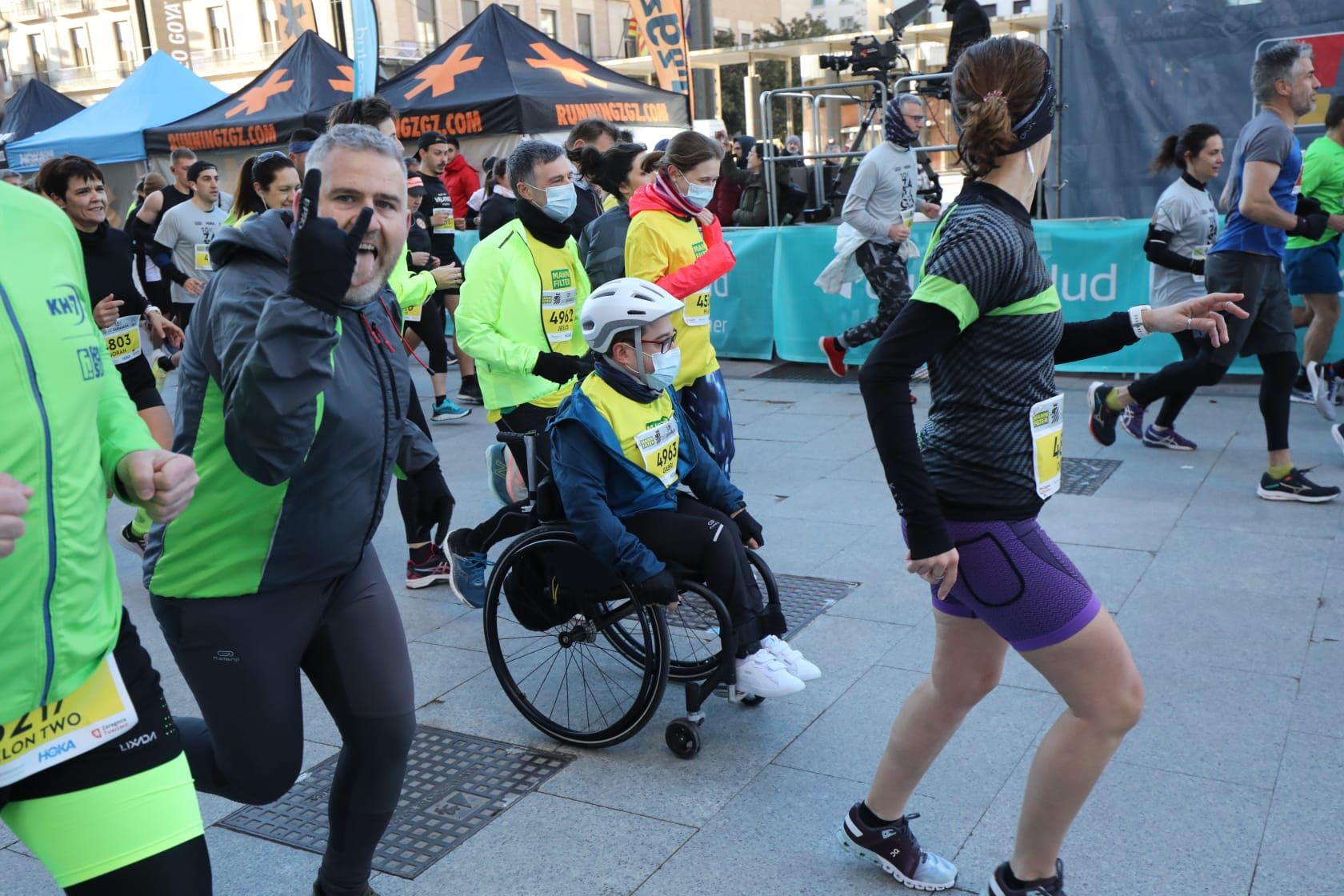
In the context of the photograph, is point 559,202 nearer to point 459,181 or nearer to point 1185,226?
point 1185,226

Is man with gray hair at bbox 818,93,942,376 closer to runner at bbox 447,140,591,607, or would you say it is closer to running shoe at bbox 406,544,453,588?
runner at bbox 447,140,591,607

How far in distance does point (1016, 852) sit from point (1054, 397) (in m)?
0.98

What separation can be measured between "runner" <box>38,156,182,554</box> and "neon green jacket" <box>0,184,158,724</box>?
421 centimetres

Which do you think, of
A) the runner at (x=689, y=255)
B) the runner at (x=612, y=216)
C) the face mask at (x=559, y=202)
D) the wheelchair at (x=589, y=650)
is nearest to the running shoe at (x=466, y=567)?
the wheelchair at (x=589, y=650)

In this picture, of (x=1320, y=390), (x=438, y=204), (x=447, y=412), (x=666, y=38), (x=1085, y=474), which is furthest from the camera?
(x=666, y=38)

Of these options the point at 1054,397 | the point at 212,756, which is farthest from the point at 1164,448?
the point at 212,756

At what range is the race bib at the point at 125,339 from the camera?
5.98 m

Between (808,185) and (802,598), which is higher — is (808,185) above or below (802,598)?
above

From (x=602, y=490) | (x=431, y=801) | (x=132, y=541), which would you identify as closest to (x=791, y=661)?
(x=602, y=490)

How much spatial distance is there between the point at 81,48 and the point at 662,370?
65.3 m

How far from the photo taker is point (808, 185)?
43.9ft

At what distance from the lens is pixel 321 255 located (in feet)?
6.98

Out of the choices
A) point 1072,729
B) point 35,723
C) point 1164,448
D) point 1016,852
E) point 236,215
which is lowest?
point 1164,448

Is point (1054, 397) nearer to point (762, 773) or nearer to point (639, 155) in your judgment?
point (762, 773)
